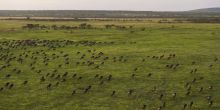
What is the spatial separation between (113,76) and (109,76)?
0.95 metres

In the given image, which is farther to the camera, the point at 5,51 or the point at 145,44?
the point at 145,44

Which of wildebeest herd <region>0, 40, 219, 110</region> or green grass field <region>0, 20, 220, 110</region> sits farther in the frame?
wildebeest herd <region>0, 40, 219, 110</region>

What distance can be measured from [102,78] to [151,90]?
19.7ft

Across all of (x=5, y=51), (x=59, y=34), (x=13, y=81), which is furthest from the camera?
(x=59, y=34)

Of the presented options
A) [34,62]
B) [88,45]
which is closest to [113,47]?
[88,45]

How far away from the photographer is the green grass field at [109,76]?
1228 inches

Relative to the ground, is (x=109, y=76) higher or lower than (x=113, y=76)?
higher

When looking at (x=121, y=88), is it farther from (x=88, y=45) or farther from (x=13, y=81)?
(x=88, y=45)

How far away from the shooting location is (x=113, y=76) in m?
39.9

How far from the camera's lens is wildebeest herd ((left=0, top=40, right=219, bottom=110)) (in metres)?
32.6

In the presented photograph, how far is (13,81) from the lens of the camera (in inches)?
1496

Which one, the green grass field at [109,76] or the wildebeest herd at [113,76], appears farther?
the wildebeest herd at [113,76]

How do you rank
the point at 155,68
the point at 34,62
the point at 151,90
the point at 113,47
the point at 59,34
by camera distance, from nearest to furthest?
1. the point at 151,90
2. the point at 155,68
3. the point at 34,62
4. the point at 113,47
5. the point at 59,34

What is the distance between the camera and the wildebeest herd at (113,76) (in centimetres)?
3259
